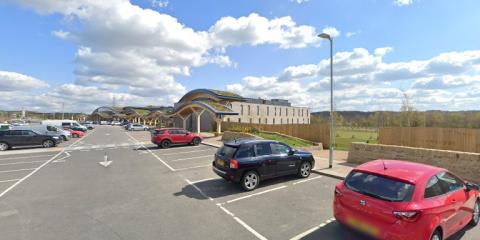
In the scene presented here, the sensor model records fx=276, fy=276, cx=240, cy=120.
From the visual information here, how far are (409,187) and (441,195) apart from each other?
2.77ft

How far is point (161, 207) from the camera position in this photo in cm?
728

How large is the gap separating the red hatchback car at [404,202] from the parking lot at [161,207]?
78cm

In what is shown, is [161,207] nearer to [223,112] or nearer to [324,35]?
[324,35]

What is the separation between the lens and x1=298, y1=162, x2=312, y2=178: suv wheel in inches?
411

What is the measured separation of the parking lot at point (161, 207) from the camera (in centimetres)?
570

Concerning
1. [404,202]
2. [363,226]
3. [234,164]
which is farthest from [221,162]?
[404,202]

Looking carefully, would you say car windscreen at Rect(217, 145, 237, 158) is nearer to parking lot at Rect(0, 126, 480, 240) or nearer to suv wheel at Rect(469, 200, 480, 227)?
parking lot at Rect(0, 126, 480, 240)

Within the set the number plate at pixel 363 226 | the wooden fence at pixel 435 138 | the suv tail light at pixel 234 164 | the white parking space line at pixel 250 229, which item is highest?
the wooden fence at pixel 435 138

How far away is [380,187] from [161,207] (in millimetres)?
5265

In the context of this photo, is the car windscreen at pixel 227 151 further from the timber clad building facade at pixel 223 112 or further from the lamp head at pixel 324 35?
the timber clad building facade at pixel 223 112

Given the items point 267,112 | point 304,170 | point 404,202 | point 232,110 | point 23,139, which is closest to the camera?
point 404,202

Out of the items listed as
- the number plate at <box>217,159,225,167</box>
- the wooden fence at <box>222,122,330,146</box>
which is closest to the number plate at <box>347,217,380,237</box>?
the number plate at <box>217,159,225,167</box>

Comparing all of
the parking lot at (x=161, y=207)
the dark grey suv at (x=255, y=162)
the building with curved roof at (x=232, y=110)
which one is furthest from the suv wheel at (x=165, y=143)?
the dark grey suv at (x=255, y=162)

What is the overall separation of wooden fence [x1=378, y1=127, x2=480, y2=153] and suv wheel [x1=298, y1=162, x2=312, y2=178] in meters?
8.55
